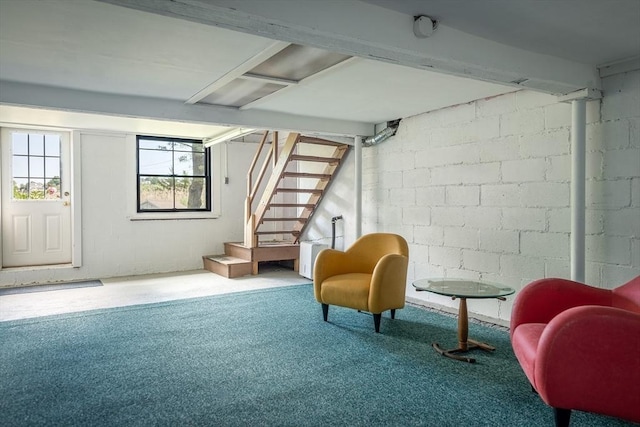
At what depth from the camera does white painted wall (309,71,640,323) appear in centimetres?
300

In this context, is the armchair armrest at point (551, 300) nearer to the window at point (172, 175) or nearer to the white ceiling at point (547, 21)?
the white ceiling at point (547, 21)

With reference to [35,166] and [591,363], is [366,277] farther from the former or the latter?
[35,166]

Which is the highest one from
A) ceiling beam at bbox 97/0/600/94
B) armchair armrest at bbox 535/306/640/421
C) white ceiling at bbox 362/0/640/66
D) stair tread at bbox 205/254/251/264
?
white ceiling at bbox 362/0/640/66

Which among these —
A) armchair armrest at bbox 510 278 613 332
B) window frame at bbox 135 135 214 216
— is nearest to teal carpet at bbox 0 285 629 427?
armchair armrest at bbox 510 278 613 332

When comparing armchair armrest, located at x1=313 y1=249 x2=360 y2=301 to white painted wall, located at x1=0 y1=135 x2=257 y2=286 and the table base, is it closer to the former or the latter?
the table base

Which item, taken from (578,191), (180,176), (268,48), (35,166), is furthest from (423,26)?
(35,166)

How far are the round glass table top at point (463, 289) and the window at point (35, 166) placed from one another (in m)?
5.48

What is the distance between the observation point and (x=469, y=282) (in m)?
3.30

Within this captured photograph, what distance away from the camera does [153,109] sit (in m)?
3.93

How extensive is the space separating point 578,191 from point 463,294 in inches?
46.3

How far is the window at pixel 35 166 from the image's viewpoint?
18.9 feet

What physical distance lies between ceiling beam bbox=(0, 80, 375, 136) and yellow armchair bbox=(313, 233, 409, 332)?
158 centimetres

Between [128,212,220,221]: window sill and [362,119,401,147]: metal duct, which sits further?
[128,212,220,221]: window sill

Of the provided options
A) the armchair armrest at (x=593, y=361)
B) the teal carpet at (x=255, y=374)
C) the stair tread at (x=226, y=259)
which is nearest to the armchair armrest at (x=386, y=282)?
the teal carpet at (x=255, y=374)
